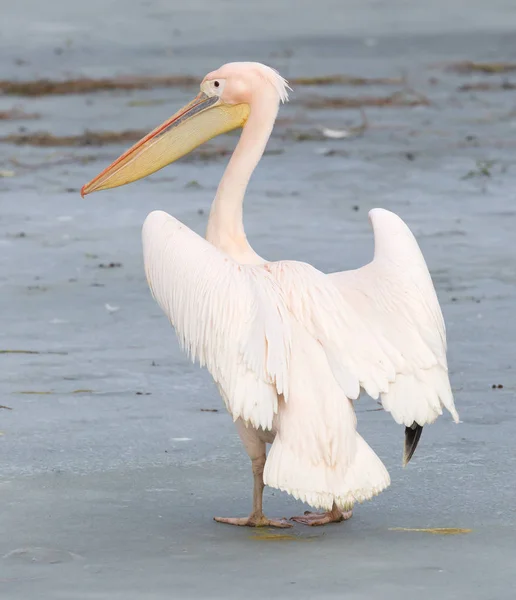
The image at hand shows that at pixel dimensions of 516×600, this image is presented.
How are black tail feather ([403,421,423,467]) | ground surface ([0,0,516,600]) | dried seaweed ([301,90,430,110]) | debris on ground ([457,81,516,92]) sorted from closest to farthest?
ground surface ([0,0,516,600]) → black tail feather ([403,421,423,467]) → dried seaweed ([301,90,430,110]) → debris on ground ([457,81,516,92])

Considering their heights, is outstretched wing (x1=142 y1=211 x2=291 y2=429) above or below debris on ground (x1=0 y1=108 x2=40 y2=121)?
below

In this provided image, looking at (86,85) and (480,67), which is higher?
(480,67)

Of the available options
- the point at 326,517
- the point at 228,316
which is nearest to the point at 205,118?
the point at 228,316

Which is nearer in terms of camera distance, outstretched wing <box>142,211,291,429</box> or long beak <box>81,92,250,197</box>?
outstretched wing <box>142,211,291,429</box>

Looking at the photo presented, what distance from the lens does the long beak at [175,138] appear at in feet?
15.9

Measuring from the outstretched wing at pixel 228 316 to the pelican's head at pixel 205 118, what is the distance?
0.79 metres

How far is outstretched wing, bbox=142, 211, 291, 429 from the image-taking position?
12.6ft

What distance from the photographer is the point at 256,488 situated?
13.5 feet

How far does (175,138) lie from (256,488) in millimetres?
1365

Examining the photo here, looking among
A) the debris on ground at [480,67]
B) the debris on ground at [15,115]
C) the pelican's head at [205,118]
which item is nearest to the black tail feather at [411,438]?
the pelican's head at [205,118]

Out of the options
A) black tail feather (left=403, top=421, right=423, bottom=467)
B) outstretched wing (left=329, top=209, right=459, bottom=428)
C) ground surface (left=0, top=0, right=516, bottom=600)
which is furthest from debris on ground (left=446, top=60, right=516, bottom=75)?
black tail feather (left=403, top=421, right=423, bottom=467)

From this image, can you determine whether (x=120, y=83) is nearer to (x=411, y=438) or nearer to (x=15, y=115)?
(x=15, y=115)

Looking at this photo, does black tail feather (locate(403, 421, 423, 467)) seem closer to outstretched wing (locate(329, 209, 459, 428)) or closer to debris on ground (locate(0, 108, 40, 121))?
outstretched wing (locate(329, 209, 459, 428))

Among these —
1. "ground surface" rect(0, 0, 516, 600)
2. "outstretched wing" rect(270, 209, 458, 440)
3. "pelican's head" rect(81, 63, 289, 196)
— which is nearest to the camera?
"ground surface" rect(0, 0, 516, 600)
